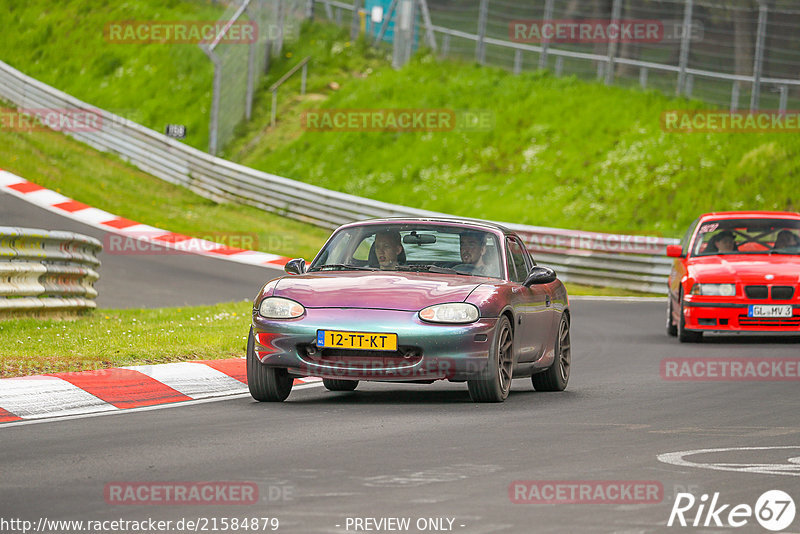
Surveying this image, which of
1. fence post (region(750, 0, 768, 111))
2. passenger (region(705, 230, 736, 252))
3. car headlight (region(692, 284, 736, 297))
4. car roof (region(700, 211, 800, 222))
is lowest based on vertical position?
car headlight (region(692, 284, 736, 297))

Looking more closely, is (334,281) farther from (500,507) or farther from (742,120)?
(742,120)

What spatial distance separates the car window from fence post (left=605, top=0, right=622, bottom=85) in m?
22.2

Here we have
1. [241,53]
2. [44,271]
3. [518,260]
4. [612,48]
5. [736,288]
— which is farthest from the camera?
[241,53]

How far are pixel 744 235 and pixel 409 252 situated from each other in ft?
26.1

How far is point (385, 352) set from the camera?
1001 cm

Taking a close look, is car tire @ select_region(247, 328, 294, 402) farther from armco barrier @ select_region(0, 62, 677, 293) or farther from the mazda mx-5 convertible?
armco barrier @ select_region(0, 62, 677, 293)

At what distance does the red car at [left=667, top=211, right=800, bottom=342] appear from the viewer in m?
16.9

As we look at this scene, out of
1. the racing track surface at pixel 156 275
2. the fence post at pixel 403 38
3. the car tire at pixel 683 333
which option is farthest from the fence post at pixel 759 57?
the car tire at pixel 683 333

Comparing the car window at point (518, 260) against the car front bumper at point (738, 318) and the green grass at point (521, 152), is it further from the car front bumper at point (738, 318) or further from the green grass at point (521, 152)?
the green grass at point (521, 152)

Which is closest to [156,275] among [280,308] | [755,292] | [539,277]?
[755,292]

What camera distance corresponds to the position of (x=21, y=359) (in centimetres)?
1123

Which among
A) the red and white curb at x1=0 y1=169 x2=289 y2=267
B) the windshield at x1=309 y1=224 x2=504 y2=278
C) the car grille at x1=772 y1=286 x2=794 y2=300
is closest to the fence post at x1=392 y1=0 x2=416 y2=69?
the red and white curb at x1=0 y1=169 x2=289 y2=267

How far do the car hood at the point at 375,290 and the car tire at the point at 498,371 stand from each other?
389 mm

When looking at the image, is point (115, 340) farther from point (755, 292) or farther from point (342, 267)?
point (755, 292)
